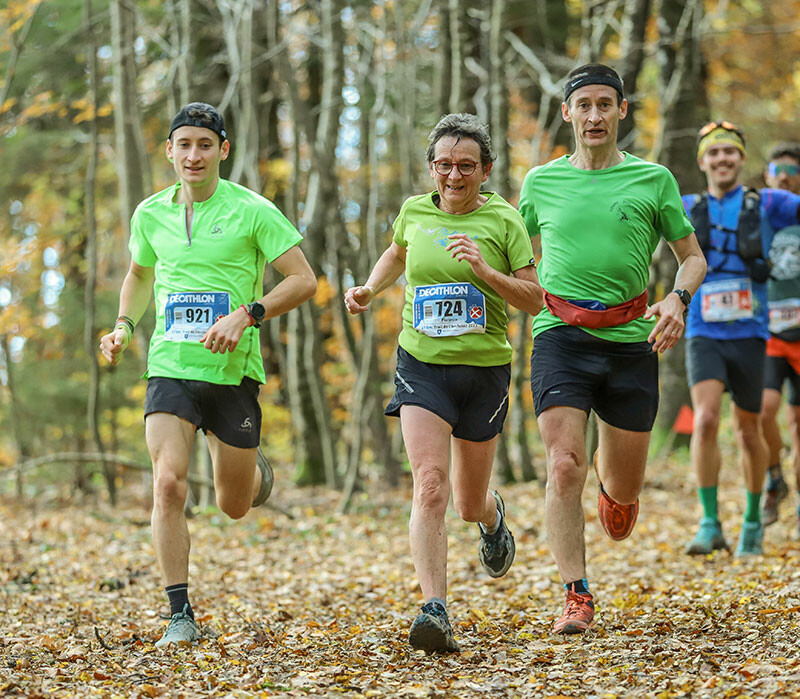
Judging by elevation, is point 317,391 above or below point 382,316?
below

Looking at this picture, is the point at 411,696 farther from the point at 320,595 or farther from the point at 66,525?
the point at 66,525

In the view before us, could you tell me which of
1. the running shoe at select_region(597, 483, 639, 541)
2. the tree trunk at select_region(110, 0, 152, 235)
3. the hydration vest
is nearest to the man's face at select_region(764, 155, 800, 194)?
the hydration vest

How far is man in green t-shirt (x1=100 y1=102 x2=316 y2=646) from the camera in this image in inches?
207

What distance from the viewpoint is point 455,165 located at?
502cm

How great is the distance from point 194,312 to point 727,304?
3826 millimetres

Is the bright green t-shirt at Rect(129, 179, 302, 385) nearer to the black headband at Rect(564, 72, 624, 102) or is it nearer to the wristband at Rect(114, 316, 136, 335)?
the wristband at Rect(114, 316, 136, 335)

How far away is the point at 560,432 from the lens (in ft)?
17.0

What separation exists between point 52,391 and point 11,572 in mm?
8698

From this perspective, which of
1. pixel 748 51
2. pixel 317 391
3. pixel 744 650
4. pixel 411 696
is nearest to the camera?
pixel 411 696

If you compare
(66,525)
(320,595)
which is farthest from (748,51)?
(320,595)

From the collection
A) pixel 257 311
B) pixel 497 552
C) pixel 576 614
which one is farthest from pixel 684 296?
pixel 257 311

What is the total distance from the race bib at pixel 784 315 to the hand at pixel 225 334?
478cm

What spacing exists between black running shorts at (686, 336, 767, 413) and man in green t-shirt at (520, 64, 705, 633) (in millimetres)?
2120

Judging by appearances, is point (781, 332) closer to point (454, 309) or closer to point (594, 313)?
point (594, 313)
